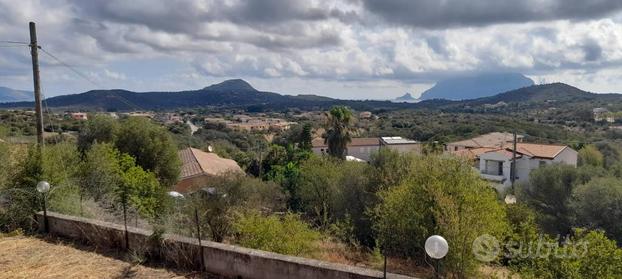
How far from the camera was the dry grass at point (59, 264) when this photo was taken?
6.34 m

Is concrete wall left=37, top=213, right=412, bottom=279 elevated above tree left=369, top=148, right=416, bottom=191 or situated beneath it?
elevated above

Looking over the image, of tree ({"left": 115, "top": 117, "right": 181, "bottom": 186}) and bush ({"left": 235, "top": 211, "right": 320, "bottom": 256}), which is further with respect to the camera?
tree ({"left": 115, "top": 117, "right": 181, "bottom": 186})

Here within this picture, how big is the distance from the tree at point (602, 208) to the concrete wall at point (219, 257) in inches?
632

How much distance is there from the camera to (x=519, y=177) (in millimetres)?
38688

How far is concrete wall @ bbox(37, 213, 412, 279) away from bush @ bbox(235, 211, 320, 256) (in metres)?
1.27

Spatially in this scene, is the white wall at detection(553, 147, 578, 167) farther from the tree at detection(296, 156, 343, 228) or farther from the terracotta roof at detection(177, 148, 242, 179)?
the terracotta roof at detection(177, 148, 242, 179)

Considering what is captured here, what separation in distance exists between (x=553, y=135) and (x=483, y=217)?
63549mm

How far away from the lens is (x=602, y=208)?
18.1 m

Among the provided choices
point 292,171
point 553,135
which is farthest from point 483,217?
point 553,135

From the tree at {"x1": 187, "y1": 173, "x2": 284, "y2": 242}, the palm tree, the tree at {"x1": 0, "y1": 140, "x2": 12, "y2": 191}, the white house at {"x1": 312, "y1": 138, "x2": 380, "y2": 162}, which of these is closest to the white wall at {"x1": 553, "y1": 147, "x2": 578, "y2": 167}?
the palm tree

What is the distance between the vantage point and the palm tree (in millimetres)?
32906

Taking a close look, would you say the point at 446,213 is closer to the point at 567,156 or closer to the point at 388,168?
the point at 388,168

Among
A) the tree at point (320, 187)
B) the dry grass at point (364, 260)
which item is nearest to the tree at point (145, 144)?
the tree at point (320, 187)

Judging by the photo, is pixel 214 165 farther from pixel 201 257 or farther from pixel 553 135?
pixel 553 135
